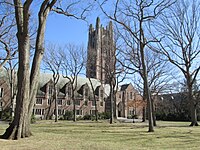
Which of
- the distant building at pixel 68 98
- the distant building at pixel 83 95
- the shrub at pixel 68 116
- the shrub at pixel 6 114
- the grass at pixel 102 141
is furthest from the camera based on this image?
the shrub at pixel 68 116

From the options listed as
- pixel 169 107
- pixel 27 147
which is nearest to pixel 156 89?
pixel 169 107

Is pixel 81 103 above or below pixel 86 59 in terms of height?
below

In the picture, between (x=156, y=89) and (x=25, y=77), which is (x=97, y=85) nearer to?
(x=156, y=89)

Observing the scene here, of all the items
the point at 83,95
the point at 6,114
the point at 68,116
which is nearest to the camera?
the point at 6,114

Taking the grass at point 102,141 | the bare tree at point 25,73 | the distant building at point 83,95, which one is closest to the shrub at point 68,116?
the distant building at point 83,95

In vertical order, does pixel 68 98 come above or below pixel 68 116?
above

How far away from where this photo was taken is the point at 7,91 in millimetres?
55344

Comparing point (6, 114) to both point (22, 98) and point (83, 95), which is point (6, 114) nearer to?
point (83, 95)

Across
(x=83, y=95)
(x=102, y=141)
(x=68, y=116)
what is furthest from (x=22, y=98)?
(x=83, y=95)

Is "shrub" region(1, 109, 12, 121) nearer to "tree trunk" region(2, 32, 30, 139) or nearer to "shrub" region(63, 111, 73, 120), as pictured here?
"shrub" region(63, 111, 73, 120)

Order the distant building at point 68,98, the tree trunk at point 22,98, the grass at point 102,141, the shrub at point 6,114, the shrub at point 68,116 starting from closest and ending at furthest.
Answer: the grass at point 102,141, the tree trunk at point 22,98, the shrub at point 6,114, the distant building at point 68,98, the shrub at point 68,116

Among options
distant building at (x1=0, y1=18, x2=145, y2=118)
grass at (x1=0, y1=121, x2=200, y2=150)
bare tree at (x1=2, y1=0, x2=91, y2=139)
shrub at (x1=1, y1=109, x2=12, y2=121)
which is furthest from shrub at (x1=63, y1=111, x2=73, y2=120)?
bare tree at (x1=2, y1=0, x2=91, y2=139)

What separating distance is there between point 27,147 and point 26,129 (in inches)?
124

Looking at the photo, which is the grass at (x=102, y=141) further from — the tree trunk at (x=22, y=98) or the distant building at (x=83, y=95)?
the distant building at (x=83, y=95)
